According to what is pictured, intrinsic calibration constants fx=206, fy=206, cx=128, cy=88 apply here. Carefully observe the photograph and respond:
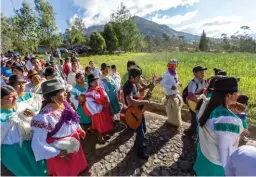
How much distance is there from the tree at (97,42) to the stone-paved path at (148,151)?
3169cm

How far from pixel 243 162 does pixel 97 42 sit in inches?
1397

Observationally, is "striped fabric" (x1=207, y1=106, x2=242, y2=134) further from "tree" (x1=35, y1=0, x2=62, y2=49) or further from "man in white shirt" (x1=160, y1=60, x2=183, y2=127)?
"tree" (x1=35, y1=0, x2=62, y2=49)

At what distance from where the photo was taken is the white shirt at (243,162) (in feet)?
3.72

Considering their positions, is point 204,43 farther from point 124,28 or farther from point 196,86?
point 196,86

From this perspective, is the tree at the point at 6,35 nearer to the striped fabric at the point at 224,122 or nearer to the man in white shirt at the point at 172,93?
the man in white shirt at the point at 172,93

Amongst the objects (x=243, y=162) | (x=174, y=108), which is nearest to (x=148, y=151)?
(x=174, y=108)

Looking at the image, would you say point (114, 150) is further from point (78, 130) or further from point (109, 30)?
point (109, 30)

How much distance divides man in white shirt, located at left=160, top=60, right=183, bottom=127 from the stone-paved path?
0.25m

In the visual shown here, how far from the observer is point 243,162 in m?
1.18

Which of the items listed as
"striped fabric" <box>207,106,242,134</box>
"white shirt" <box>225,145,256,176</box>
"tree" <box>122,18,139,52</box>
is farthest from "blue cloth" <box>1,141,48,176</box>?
"tree" <box>122,18,139,52</box>

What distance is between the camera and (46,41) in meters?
30.1

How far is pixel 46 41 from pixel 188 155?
30398 millimetres

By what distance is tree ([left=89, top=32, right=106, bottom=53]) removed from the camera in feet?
115

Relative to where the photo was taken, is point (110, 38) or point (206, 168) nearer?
point (206, 168)
